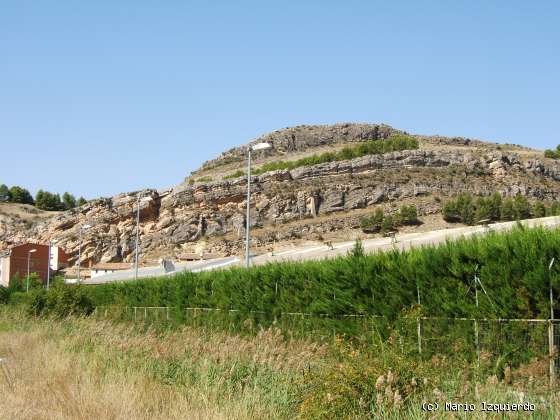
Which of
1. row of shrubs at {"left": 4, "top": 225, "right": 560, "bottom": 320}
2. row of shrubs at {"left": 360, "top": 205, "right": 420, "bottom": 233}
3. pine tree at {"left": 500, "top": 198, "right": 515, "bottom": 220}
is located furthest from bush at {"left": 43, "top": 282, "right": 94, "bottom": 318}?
pine tree at {"left": 500, "top": 198, "right": 515, "bottom": 220}

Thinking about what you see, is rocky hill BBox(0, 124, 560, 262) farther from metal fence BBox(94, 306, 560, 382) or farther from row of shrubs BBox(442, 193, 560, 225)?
metal fence BBox(94, 306, 560, 382)

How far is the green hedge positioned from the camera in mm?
11062

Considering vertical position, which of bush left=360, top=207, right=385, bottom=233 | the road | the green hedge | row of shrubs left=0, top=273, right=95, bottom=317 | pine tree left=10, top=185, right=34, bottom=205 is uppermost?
pine tree left=10, top=185, right=34, bottom=205

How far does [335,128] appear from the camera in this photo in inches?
5773

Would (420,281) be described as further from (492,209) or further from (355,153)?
(355,153)

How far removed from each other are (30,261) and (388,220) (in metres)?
51.7

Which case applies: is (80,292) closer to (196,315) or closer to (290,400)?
(196,315)

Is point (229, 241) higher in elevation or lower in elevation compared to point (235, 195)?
lower

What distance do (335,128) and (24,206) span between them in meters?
71.8

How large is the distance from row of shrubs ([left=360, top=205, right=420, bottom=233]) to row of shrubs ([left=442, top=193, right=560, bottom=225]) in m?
3.90

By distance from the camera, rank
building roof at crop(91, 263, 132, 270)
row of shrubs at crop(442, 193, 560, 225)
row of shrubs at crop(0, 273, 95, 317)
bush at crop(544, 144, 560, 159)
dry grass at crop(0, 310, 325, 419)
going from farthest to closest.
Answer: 1. bush at crop(544, 144, 560, 159)
2. building roof at crop(91, 263, 132, 270)
3. row of shrubs at crop(442, 193, 560, 225)
4. row of shrubs at crop(0, 273, 95, 317)
5. dry grass at crop(0, 310, 325, 419)

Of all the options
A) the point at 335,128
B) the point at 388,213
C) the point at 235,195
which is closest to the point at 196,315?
the point at 388,213

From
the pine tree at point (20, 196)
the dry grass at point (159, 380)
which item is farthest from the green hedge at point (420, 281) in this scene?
the pine tree at point (20, 196)

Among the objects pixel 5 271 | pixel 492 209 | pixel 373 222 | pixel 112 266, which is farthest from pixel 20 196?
pixel 492 209
